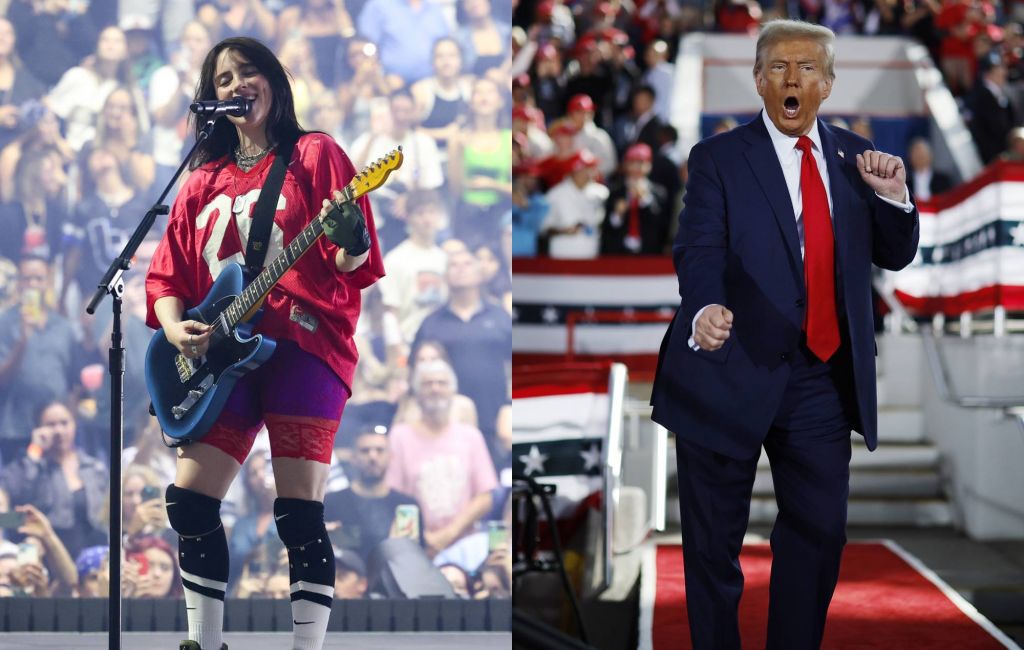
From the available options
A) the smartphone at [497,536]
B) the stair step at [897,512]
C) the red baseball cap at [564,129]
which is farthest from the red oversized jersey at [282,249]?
the red baseball cap at [564,129]

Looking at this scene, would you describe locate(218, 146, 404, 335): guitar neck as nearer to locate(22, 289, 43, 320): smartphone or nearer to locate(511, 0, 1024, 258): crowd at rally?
locate(22, 289, 43, 320): smartphone

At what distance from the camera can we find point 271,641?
4.55 m

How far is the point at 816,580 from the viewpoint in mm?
3785

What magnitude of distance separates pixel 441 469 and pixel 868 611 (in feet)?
7.23

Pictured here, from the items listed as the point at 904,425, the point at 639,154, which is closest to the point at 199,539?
the point at 904,425

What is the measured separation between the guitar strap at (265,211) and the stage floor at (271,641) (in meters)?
1.22

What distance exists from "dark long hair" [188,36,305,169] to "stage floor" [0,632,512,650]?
1591 millimetres

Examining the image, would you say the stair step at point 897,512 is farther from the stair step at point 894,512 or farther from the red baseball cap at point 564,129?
the red baseball cap at point 564,129

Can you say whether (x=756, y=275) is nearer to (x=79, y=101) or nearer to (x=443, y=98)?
(x=443, y=98)

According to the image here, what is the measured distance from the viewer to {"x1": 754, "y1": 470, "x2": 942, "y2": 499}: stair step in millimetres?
8438

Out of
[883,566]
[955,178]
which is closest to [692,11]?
[955,178]

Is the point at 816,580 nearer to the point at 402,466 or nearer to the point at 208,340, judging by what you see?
the point at 402,466

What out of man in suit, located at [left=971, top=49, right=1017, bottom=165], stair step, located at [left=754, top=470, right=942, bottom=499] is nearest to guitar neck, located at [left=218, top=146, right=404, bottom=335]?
stair step, located at [left=754, top=470, right=942, bottom=499]

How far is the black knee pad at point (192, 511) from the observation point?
4574 millimetres
